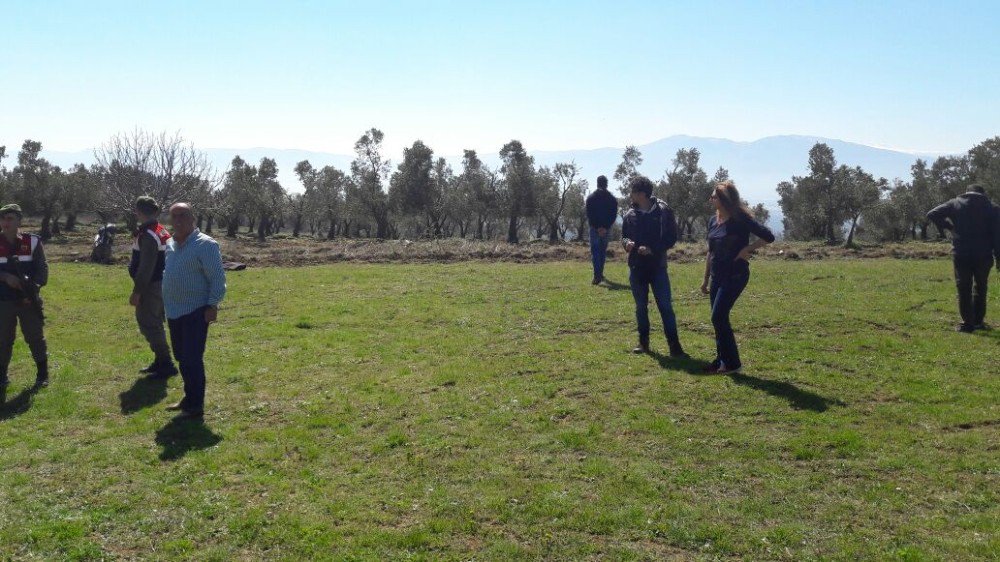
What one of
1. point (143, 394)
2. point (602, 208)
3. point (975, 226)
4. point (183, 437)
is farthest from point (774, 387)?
point (602, 208)

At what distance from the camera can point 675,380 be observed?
336 inches

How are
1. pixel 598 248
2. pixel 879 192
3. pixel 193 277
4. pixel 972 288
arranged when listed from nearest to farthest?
1. pixel 193 277
2. pixel 972 288
3. pixel 598 248
4. pixel 879 192

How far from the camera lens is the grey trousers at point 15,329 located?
8938mm

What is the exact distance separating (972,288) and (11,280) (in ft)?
47.8

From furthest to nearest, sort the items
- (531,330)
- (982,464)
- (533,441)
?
(531,330) → (533,441) → (982,464)

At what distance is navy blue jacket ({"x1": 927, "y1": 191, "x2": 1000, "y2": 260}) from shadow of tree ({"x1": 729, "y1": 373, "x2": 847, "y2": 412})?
202 inches

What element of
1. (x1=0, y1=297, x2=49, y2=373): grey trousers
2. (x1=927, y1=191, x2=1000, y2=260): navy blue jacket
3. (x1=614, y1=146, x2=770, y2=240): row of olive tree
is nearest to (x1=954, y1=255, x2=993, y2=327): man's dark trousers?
(x1=927, y1=191, x2=1000, y2=260): navy blue jacket

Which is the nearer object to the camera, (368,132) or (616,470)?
(616,470)

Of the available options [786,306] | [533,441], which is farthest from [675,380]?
[786,306]

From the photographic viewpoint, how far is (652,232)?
940 centimetres

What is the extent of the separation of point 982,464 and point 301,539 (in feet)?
19.0

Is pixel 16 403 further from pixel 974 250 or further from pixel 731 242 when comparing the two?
pixel 974 250

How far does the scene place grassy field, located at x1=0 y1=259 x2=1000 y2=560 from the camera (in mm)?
4895

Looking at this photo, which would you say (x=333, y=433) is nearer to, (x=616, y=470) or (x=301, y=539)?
(x=301, y=539)
